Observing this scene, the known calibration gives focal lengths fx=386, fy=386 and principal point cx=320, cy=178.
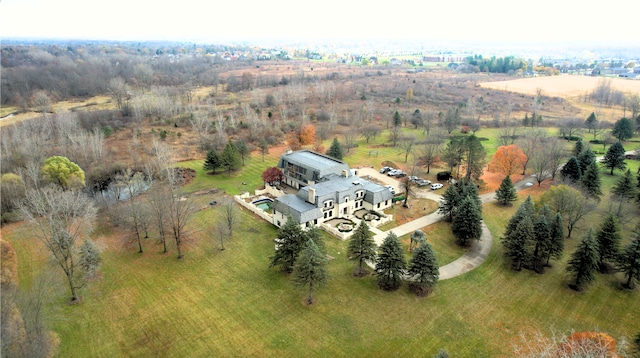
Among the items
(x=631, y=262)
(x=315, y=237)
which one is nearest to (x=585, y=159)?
(x=631, y=262)

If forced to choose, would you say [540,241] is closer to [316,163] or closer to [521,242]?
[521,242]

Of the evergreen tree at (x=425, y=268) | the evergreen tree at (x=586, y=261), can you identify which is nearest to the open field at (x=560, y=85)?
the evergreen tree at (x=586, y=261)

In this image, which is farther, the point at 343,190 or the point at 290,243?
the point at 343,190

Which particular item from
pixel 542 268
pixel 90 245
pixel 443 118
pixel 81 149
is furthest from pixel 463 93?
pixel 90 245

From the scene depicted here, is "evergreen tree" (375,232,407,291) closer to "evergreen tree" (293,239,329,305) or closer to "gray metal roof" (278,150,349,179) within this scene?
"evergreen tree" (293,239,329,305)

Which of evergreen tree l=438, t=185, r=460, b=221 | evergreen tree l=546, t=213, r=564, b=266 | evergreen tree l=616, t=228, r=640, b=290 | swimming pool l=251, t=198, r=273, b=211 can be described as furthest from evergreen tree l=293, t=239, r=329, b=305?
evergreen tree l=616, t=228, r=640, b=290
